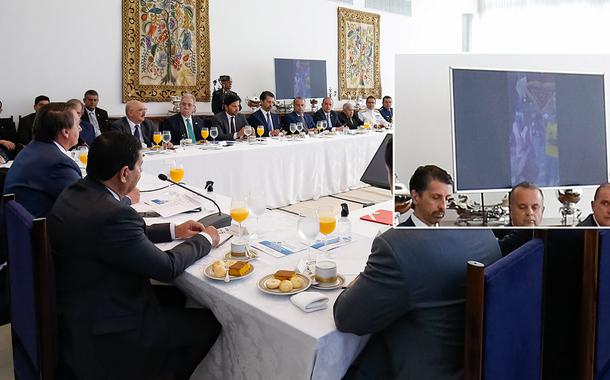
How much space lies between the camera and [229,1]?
23.7 feet

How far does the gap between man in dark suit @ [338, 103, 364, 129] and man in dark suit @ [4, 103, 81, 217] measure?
20.0 feet

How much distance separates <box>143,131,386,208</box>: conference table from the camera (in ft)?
13.8

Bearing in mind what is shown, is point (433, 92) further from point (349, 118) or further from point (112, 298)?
point (349, 118)

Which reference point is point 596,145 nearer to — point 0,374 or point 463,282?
point 463,282

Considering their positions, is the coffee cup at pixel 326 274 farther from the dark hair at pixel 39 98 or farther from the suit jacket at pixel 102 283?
the dark hair at pixel 39 98

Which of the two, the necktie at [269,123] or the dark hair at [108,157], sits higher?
the necktie at [269,123]

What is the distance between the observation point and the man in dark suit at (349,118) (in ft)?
26.6

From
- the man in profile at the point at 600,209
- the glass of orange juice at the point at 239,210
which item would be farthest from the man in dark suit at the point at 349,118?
the man in profile at the point at 600,209

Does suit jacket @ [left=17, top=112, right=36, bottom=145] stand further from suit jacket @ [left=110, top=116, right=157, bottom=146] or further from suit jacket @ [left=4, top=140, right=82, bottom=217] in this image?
suit jacket @ [left=4, top=140, right=82, bottom=217]

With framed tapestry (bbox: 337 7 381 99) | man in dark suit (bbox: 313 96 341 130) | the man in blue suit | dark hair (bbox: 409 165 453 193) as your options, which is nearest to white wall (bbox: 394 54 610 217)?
dark hair (bbox: 409 165 453 193)

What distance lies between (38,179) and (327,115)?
19.8 feet

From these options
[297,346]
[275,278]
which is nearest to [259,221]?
[275,278]

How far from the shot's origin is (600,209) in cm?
59

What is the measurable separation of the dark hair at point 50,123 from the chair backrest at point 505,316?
1975mm
